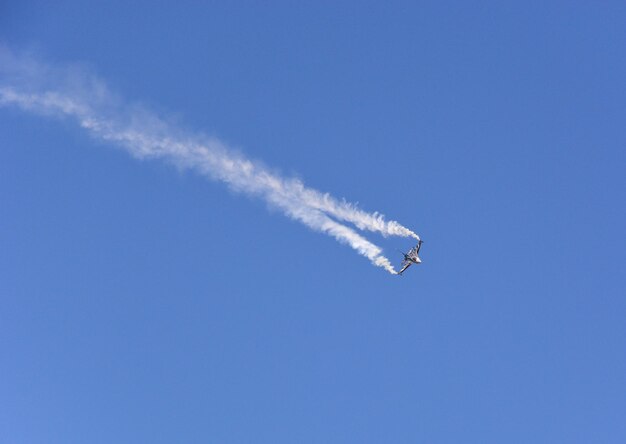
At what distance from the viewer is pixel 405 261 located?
156 feet

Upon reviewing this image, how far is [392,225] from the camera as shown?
147 ft

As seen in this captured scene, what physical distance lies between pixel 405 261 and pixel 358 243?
569 centimetres

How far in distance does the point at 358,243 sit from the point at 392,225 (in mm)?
3271

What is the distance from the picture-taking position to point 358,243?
44312 millimetres

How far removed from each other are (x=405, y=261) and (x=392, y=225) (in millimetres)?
4360

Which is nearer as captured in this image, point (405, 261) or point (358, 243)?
point (358, 243)
